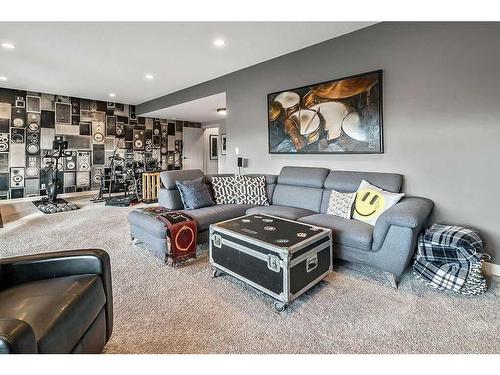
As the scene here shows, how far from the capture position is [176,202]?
11.0ft

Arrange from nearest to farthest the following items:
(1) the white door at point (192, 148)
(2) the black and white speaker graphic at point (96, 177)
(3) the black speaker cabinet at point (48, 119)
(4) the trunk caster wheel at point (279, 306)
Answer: (4) the trunk caster wheel at point (279, 306) → (3) the black speaker cabinet at point (48, 119) → (2) the black and white speaker graphic at point (96, 177) → (1) the white door at point (192, 148)

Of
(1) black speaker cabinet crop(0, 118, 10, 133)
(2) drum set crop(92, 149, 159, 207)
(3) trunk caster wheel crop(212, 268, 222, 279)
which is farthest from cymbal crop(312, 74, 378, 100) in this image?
(1) black speaker cabinet crop(0, 118, 10, 133)

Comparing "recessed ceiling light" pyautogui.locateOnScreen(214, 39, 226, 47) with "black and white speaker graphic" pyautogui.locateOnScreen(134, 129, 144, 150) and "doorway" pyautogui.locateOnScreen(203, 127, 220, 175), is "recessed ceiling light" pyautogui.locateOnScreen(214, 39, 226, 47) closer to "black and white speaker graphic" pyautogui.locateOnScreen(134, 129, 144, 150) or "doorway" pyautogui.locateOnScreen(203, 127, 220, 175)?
"black and white speaker graphic" pyautogui.locateOnScreen(134, 129, 144, 150)

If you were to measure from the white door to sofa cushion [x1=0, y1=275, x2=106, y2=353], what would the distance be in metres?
7.49

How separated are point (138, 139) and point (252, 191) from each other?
17.7ft

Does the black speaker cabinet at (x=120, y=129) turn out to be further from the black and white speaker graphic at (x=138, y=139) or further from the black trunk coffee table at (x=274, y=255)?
the black trunk coffee table at (x=274, y=255)

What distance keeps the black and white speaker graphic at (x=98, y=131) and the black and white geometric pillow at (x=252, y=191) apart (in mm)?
5145

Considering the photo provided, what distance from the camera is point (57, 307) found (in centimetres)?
112

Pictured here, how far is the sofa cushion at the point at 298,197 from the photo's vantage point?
3270 mm

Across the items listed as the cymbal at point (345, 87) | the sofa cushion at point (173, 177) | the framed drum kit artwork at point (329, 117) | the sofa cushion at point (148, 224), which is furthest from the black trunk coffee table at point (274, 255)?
the cymbal at point (345, 87)

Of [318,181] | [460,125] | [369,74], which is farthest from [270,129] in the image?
[460,125]

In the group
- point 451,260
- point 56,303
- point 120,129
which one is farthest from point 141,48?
point 120,129
